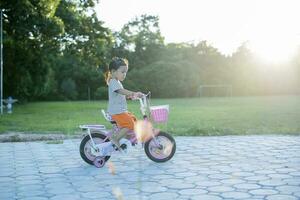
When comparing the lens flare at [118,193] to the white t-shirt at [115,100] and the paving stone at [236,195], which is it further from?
the white t-shirt at [115,100]

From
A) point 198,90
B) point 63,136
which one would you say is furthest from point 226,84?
point 63,136

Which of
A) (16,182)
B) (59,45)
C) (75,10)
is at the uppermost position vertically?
(75,10)

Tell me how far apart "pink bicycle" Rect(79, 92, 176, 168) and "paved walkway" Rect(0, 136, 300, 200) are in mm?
141

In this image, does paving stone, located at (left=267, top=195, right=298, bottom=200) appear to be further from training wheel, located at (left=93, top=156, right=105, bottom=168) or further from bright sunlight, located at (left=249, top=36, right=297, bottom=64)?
bright sunlight, located at (left=249, top=36, right=297, bottom=64)

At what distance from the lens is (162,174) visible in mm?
6219

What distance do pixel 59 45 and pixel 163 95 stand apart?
→ 989 inches

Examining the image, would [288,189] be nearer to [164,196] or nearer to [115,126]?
[164,196]

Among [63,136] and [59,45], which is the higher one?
[59,45]

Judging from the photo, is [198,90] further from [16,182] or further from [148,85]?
[16,182]

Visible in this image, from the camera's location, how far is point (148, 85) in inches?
2114

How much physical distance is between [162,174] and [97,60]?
2498cm

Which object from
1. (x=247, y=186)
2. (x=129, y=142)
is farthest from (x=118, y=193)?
(x=129, y=142)

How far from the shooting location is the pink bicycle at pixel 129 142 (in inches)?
269

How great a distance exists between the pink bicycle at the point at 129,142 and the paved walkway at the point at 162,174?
141 millimetres
